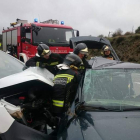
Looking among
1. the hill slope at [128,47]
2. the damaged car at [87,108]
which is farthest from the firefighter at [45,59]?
the hill slope at [128,47]

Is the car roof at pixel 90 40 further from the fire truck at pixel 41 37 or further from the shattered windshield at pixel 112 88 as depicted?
the shattered windshield at pixel 112 88

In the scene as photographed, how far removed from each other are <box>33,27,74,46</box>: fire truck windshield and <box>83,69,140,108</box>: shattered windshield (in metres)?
6.47

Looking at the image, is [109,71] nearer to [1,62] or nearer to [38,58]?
[1,62]

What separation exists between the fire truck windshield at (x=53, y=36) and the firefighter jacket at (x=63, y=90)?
657 cm

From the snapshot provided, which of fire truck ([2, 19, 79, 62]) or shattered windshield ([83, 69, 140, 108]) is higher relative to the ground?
fire truck ([2, 19, 79, 62])

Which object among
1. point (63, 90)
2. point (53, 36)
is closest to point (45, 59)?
point (63, 90)

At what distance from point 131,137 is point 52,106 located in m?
1.22

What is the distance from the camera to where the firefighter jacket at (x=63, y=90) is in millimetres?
2941

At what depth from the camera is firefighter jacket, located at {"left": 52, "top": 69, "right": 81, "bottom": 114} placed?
2941mm

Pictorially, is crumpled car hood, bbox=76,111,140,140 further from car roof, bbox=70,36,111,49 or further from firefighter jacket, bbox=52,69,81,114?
car roof, bbox=70,36,111,49

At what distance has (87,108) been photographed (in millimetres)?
2705

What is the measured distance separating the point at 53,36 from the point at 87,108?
23.9 feet

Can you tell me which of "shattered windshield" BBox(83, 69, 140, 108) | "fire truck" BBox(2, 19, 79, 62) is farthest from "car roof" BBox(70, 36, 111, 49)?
"shattered windshield" BBox(83, 69, 140, 108)

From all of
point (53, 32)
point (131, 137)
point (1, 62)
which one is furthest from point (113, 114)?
point (53, 32)
